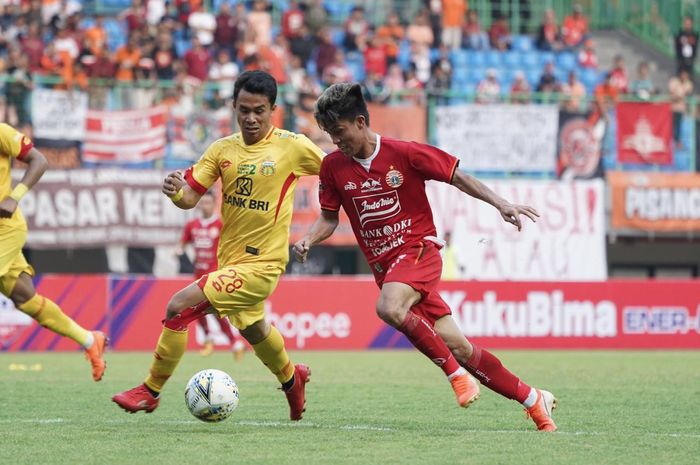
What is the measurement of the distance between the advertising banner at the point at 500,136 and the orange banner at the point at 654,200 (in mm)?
1505

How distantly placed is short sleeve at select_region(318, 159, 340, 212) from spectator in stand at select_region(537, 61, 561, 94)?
57.3 ft

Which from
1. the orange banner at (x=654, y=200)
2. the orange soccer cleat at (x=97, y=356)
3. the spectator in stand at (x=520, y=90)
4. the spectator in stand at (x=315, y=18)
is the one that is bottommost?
the orange banner at (x=654, y=200)

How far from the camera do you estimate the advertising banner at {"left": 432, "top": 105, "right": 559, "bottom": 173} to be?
2302 centimetres

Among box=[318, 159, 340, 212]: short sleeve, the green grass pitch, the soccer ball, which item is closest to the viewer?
the green grass pitch

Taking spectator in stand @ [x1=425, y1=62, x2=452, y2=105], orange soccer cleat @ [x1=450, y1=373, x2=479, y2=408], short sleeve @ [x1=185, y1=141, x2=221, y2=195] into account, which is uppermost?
short sleeve @ [x1=185, y1=141, x2=221, y2=195]

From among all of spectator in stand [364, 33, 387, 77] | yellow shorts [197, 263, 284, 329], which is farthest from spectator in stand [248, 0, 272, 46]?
yellow shorts [197, 263, 284, 329]

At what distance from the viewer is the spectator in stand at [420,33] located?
26406 mm

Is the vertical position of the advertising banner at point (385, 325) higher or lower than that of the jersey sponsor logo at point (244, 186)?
lower

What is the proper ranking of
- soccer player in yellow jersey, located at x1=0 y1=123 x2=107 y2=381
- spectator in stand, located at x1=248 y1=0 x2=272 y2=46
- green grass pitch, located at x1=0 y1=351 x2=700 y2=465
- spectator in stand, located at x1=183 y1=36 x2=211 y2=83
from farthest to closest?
spectator in stand, located at x1=248 y1=0 x2=272 y2=46
spectator in stand, located at x1=183 y1=36 x2=211 y2=83
soccer player in yellow jersey, located at x1=0 y1=123 x2=107 y2=381
green grass pitch, located at x1=0 y1=351 x2=700 y2=465

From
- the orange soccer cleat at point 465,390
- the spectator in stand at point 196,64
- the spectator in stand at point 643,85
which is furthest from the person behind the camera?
the spectator in stand at point 643,85

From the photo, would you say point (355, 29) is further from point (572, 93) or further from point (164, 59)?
point (164, 59)

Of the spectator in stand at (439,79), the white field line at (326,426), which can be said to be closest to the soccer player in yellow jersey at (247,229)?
the white field line at (326,426)

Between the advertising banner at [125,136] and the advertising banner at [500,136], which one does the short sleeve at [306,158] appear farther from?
the advertising banner at [500,136]

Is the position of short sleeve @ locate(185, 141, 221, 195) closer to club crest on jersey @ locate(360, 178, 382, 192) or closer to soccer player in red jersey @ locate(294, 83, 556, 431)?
soccer player in red jersey @ locate(294, 83, 556, 431)
